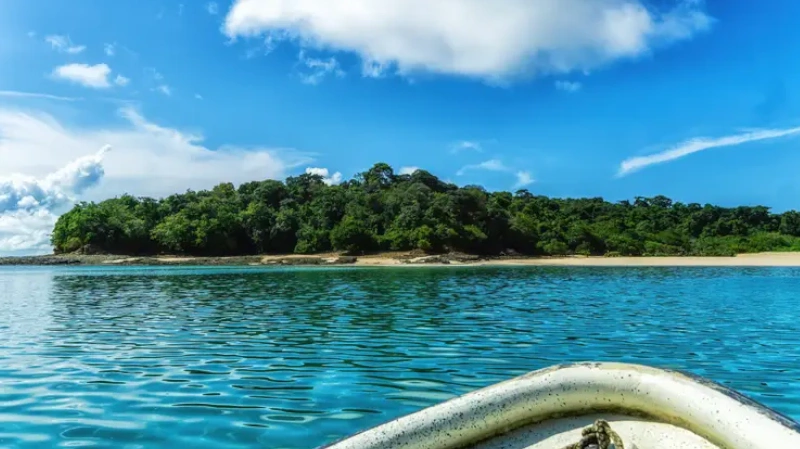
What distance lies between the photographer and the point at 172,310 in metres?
16.6

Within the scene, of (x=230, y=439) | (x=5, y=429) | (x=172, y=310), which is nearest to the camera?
(x=230, y=439)

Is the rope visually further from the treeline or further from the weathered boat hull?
the treeline

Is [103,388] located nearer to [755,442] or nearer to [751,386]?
[755,442]

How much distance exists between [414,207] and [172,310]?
5277 cm

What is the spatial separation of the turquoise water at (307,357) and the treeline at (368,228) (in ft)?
162

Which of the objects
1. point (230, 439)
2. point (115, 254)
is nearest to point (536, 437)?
point (230, 439)

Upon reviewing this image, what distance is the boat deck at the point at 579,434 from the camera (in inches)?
106

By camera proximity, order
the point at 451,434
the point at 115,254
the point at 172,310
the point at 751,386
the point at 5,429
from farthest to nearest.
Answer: the point at 115,254, the point at 172,310, the point at 751,386, the point at 5,429, the point at 451,434

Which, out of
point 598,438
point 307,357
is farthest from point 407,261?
point 598,438

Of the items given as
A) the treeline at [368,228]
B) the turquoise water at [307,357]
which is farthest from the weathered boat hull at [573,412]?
the treeline at [368,228]

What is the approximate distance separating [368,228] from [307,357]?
59903mm

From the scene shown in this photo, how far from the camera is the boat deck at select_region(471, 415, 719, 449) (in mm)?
2693

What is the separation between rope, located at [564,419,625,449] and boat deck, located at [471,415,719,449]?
0.08 metres

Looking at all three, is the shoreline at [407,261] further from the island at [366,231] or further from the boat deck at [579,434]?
the boat deck at [579,434]
